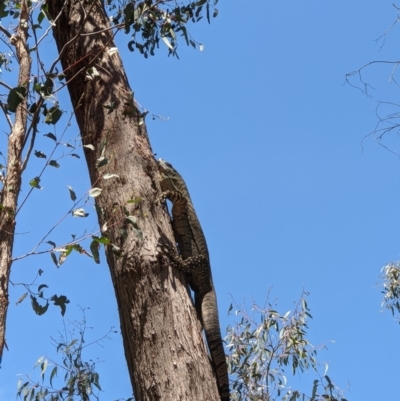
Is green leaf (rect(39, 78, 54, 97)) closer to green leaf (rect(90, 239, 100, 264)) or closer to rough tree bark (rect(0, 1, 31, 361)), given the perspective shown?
rough tree bark (rect(0, 1, 31, 361))

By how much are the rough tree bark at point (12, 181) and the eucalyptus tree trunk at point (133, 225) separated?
1.03 feet

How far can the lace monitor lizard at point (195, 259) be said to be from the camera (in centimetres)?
466

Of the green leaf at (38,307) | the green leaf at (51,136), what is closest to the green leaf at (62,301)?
the green leaf at (38,307)

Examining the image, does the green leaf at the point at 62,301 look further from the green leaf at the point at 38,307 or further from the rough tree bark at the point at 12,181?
the rough tree bark at the point at 12,181

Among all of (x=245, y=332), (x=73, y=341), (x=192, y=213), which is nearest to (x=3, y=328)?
(x=192, y=213)

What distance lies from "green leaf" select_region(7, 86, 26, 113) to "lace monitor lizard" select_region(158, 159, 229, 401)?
1.20 meters

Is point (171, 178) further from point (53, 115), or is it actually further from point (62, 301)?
point (62, 301)

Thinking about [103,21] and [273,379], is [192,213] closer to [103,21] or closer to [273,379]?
[103,21]

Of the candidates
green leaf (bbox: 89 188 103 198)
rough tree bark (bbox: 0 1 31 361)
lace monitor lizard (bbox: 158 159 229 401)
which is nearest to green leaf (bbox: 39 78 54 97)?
rough tree bark (bbox: 0 1 31 361)

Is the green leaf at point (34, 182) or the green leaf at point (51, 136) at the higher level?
the green leaf at point (51, 136)

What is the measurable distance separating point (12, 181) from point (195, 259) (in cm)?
188

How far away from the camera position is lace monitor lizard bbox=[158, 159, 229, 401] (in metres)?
4.66

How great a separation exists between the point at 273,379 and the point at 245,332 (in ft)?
2.29

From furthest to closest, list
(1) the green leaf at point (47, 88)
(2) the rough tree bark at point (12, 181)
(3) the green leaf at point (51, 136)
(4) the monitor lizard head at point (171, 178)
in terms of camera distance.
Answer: (4) the monitor lizard head at point (171, 178)
(3) the green leaf at point (51, 136)
(1) the green leaf at point (47, 88)
(2) the rough tree bark at point (12, 181)
